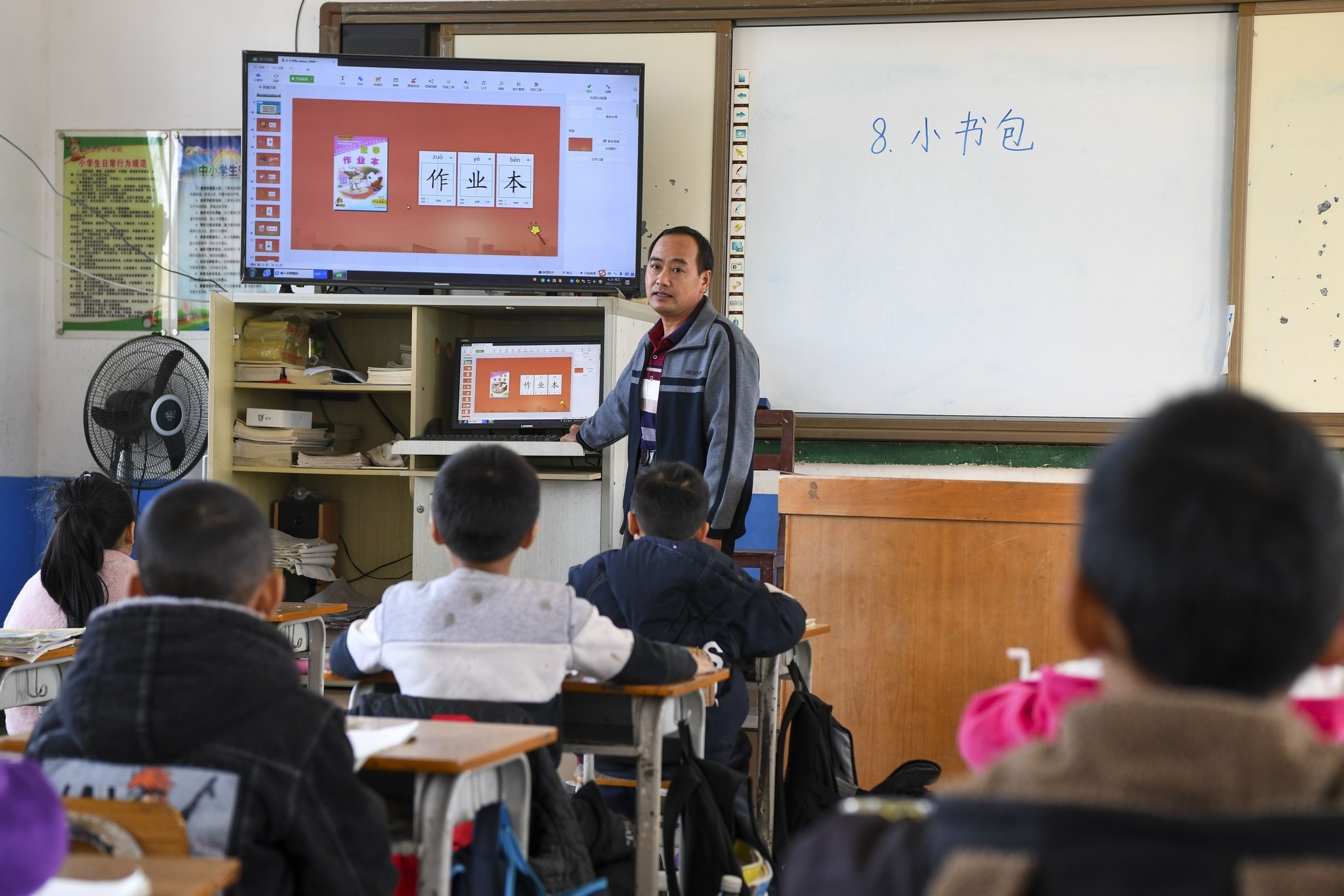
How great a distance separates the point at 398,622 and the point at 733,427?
157 centimetres

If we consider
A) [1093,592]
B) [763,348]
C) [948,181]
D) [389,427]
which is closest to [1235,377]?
[948,181]

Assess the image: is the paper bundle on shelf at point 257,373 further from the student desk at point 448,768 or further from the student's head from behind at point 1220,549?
the student's head from behind at point 1220,549

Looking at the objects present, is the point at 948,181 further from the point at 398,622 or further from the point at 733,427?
the point at 398,622

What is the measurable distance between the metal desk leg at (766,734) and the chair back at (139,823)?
174 centimetres

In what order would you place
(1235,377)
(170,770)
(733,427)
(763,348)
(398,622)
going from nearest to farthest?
(170,770) < (398,622) < (733,427) < (1235,377) < (763,348)

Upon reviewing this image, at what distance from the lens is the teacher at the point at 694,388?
3.19 m

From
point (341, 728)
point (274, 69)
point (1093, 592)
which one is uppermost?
point (274, 69)

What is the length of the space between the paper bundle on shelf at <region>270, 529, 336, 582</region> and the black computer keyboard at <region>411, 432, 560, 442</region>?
25.2 inches

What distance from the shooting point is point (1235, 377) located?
12.7ft

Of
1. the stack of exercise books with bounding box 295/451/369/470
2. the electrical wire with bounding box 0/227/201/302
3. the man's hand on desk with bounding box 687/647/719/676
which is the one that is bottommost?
the man's hand on desk with bounding box 687/647/719/676

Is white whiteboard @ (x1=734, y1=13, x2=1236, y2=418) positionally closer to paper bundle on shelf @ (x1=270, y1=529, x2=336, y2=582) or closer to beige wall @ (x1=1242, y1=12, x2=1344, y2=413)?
beige wall @ (x1=1242, y1=12, x2=1344, y2=413)

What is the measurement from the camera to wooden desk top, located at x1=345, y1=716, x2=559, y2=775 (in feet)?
4.17

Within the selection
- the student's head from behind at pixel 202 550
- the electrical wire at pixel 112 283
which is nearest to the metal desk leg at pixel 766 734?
the student's head from behind at pixel 202 550

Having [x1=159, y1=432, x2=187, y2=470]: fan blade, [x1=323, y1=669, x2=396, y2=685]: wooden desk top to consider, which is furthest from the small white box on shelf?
[x1=323, y1=669, x2=396, y2=685]: wooden desk top
